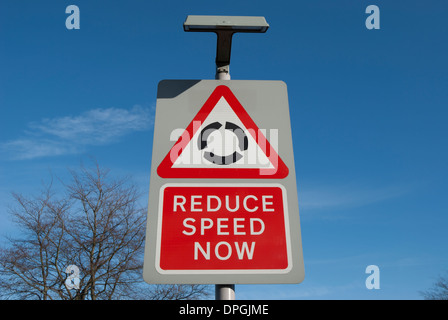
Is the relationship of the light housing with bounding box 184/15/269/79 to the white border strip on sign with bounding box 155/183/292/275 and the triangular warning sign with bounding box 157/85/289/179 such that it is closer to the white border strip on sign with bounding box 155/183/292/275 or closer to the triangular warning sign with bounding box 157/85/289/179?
the triangular warning sign with bounding box 157/85/289/179

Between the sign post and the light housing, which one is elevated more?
the light housing

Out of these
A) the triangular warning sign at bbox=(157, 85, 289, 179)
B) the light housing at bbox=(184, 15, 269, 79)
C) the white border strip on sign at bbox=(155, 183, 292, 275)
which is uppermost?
the light housing at bbox=(184, 15, 269, 79)

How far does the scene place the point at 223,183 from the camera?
2.10 m

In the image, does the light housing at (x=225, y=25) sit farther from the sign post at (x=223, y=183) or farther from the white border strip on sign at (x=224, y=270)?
the white border strip on sign at (x=224, y=270)

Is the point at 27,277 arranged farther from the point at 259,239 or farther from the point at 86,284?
the point at 259,239

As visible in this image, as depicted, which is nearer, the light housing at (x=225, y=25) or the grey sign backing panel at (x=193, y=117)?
the grey sign backing panel at (x=193, y=117)

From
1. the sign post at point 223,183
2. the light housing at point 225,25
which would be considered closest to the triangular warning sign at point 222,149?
the sign post at point 223,183

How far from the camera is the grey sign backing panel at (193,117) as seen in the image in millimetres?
1964

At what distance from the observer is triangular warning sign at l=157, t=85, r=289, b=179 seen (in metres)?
2.14

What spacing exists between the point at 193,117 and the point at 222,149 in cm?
26

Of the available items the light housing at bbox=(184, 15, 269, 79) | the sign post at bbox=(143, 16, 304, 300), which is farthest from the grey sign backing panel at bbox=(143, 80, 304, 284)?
the light housing at bbox=(184, 15, 269, 79)

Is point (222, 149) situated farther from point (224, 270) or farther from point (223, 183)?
point (224, 270)
